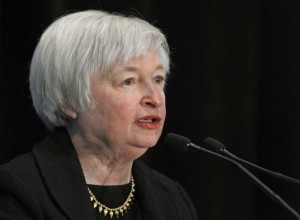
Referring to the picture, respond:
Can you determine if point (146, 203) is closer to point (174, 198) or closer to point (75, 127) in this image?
point (174, 198)

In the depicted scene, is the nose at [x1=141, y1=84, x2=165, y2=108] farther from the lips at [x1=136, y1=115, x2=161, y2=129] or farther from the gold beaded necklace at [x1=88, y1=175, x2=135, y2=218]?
the gold beaded necklace at [x1=88, y1=175, x2=135, y2=218]

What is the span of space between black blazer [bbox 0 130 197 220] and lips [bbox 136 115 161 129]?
0.69ft

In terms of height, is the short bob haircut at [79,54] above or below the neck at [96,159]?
above

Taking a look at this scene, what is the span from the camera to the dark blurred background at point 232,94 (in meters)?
2.44

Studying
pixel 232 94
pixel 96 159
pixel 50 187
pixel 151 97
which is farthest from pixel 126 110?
pixel 232 94

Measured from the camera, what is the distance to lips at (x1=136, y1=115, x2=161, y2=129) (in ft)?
5.88

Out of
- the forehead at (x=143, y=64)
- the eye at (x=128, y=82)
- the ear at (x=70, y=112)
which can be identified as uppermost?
the forehead at (x=143, y=64)

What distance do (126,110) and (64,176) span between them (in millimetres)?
249

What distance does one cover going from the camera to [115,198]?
1.87 metres

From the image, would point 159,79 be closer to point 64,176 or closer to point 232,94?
point 64,176

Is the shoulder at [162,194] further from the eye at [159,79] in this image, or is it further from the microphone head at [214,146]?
the microphone head at [214,146]

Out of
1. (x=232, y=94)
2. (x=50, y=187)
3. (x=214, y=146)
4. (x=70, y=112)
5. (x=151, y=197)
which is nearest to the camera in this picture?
(x=214, y=146)

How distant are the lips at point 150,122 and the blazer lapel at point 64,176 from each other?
0.21 meters

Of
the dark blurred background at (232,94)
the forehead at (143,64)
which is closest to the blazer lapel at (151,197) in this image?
the forehead at (143,64)
